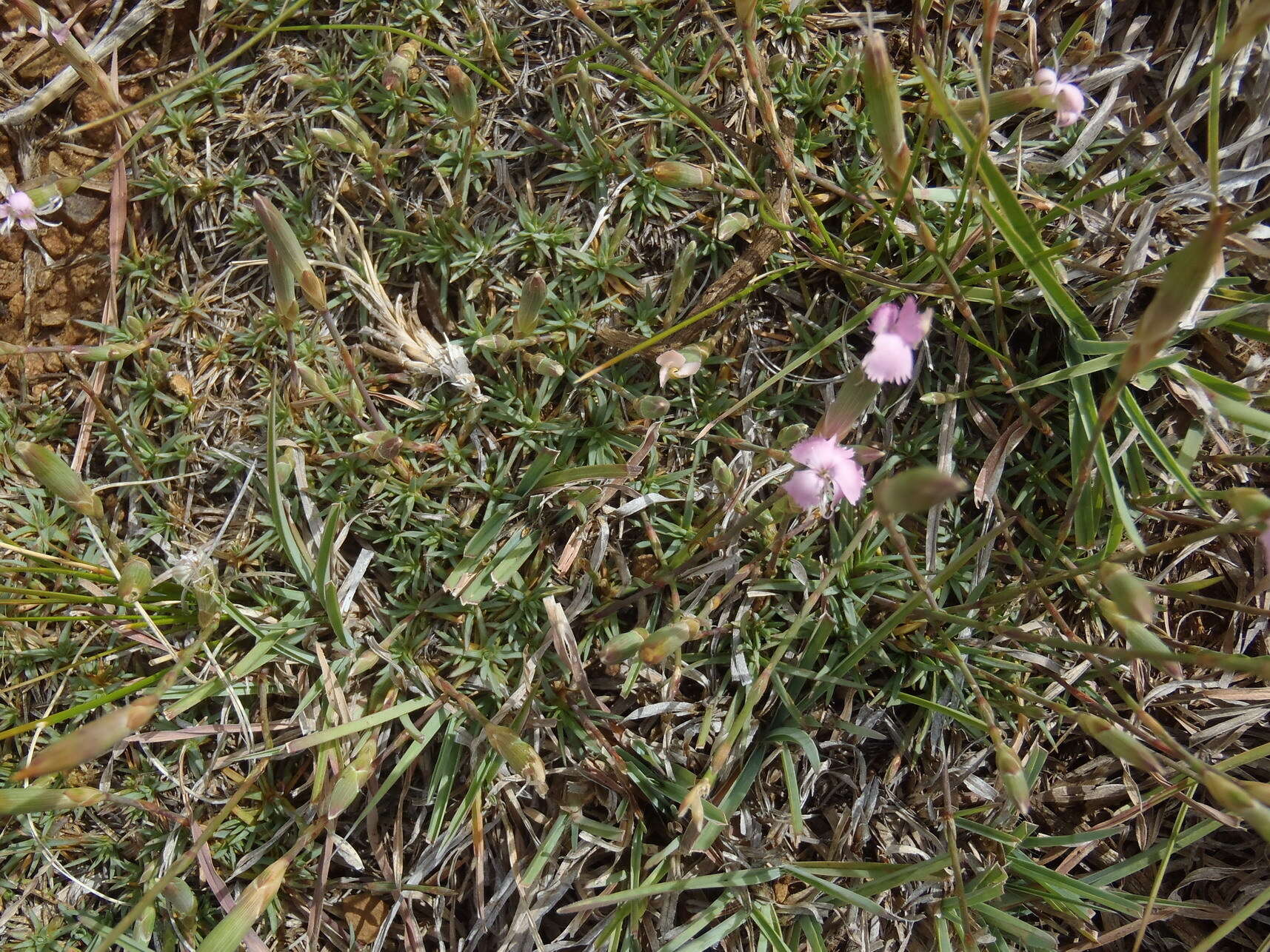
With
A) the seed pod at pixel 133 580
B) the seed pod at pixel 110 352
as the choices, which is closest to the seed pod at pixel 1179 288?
the seed pod at pixel 133 580

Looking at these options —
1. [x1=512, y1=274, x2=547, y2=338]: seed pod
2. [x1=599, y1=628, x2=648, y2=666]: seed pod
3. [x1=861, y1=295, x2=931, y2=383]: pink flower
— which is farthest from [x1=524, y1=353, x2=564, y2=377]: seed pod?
[x1=861, y1=295, x2=931, y2=383]: pink flower

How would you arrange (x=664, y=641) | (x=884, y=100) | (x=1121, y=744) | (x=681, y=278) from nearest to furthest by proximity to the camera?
1. (x=1121, y=744)
2. (x=884, y=100)
3. (x=664, y=641)
4. (x=681, y=278)

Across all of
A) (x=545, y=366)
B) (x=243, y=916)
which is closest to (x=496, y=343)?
(x=545, y=366)

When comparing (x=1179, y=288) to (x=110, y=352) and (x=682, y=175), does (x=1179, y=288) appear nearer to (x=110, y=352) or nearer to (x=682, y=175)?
(x=682, y=175)

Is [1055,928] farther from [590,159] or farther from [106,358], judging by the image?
[106,358]

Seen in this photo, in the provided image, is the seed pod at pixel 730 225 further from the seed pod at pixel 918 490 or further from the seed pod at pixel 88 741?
the seed pod at pixel 88 741

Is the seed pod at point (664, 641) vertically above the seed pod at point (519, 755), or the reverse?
the seed pod at point (664, 641)
